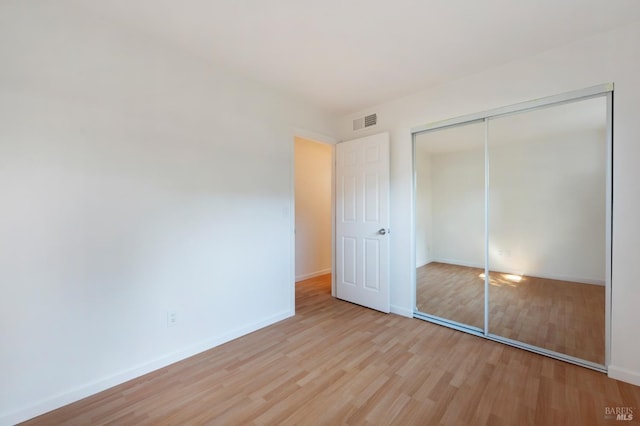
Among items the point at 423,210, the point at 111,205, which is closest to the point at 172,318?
the point at 111,205

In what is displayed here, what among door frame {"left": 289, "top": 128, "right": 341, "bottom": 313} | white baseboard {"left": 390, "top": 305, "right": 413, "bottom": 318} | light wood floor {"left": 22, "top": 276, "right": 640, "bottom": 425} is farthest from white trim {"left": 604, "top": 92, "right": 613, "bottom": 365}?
door frame {"left": 289, "top": 128, "right": 341, "bottom": 313}

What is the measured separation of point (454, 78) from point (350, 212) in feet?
6.31

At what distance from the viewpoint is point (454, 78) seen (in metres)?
2.68

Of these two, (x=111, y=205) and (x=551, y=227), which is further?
(x=551, y=227)

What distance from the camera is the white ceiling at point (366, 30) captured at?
170 cm

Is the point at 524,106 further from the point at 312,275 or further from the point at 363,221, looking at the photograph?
the point at 312,275

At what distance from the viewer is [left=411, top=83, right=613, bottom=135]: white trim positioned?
6.59ft

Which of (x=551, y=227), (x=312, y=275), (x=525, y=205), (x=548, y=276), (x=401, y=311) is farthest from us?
(x=312, y=275)

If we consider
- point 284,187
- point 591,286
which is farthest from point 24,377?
point 591,286

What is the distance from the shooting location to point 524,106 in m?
2.33

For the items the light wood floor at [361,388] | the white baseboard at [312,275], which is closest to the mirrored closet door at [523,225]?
the light wood floor at [361,388]

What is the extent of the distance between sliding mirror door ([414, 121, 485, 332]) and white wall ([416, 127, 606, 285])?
1 cm

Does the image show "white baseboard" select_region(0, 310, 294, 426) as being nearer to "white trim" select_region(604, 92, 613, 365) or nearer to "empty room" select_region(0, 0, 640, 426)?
"empty room" select_region(0, 0, 640, 426)

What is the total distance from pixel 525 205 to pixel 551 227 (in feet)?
1.15
